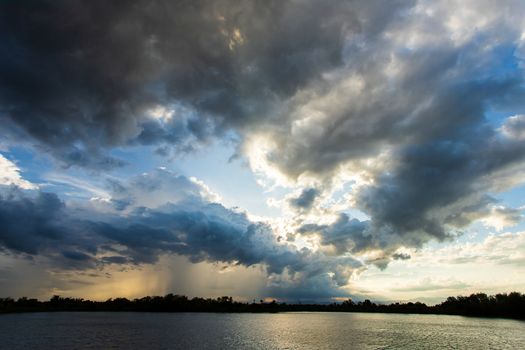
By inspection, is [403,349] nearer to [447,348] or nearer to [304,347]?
[447,348]

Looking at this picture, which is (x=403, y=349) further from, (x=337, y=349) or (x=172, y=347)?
(x=172, y=347)

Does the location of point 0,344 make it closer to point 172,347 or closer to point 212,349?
point 172,347

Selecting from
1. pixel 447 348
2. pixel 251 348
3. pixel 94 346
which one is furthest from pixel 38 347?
pixel 447 348

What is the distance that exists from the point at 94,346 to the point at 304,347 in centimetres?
5770

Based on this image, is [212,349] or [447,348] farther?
[447,348]

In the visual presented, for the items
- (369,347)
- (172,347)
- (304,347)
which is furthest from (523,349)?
(172,347)

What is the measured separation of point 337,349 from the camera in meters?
88.7

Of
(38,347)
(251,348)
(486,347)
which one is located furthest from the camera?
(486,347)

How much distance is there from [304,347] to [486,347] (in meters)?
54.6

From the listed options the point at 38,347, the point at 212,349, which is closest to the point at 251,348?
the point at 212,349

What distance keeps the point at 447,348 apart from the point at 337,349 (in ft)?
109

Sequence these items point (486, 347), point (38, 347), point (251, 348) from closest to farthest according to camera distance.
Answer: point (38, 347), point (251, 348), point (486, 347)

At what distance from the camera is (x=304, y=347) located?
93062 millimetres

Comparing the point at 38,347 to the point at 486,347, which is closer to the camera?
the point at 38,347
